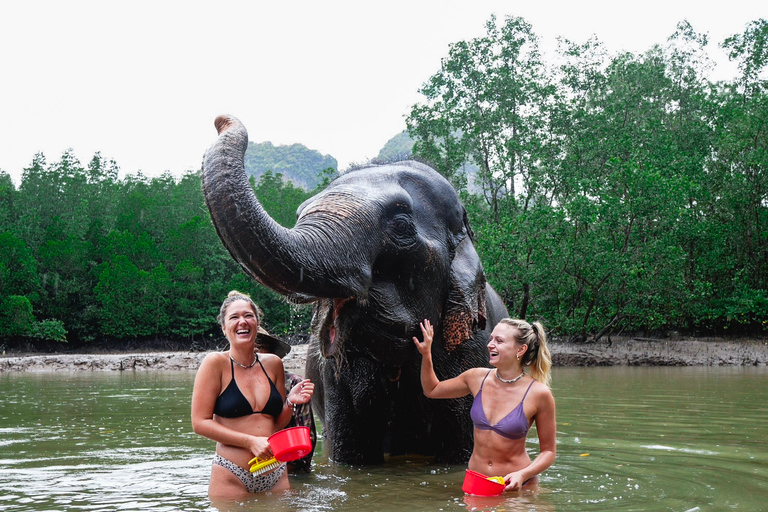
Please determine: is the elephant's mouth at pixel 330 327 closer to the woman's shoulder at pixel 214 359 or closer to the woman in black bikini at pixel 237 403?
the woman in black bikini at pixel 237 403

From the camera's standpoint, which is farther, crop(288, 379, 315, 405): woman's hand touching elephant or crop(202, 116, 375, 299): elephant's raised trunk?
crop(288, 379, 315, 405): woman's hand touching elephant

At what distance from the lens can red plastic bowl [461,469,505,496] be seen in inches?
180

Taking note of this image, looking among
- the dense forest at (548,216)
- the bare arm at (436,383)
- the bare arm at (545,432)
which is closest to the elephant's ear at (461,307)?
the bare arm at (436,383)

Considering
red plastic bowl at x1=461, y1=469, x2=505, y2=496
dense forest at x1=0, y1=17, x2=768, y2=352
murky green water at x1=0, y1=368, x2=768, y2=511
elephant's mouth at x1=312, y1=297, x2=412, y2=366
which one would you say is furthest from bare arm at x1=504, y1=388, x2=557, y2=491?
dense forest at x1=0, y1=17, x2=768, y2=352

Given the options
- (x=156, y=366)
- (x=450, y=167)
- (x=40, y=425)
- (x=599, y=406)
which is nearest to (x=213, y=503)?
(x=40, y=425)

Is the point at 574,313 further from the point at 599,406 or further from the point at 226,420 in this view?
the point at 226,420

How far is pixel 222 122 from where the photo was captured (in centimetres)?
425

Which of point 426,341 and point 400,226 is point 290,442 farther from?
point 400,226

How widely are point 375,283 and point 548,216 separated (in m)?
21.3

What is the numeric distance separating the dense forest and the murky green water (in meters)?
8.57

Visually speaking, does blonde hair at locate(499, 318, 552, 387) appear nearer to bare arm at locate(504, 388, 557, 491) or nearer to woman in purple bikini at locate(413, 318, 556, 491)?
woman in purple bikini at locate(413, 318, 556, 491)

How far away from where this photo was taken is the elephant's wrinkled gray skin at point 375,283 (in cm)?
388

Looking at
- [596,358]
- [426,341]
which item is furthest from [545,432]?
[596,358]

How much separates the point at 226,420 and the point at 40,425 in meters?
5.94
